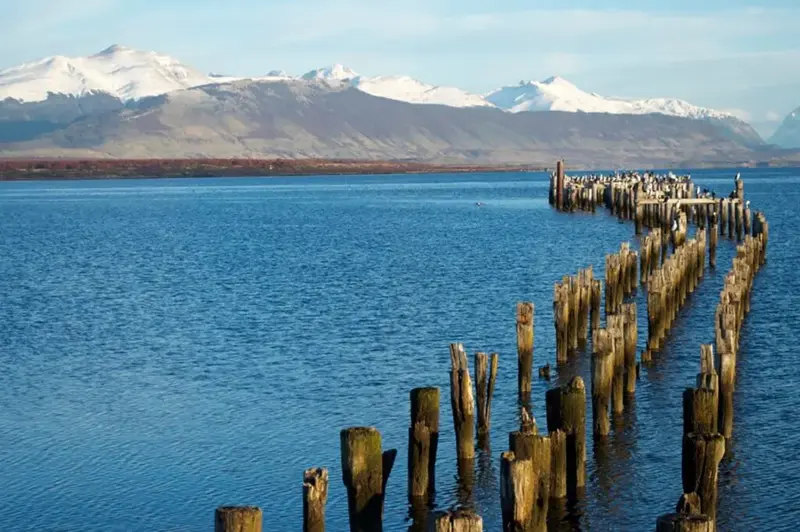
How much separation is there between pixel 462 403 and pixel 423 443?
1.36 m

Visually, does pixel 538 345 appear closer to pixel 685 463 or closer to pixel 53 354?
pixel 53 354

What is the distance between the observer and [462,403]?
17219 millimetres

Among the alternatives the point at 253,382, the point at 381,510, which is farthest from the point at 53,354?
the point at 381,510

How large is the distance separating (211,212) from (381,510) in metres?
93.3

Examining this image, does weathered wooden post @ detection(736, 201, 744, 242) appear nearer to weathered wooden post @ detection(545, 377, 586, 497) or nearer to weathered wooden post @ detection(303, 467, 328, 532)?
weathered wooden post @ detection(545, 377, 586, 497)

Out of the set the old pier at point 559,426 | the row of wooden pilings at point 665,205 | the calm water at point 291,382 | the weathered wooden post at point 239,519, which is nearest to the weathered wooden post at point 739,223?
the row of wooden pilings at point 665,205

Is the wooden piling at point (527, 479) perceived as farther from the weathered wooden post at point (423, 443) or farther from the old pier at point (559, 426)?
the weathered wooden post at point (423, 443)

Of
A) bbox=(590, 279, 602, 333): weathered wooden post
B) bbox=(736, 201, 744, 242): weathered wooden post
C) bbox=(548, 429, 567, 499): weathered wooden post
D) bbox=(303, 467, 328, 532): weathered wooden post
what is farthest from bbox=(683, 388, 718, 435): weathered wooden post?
bbox=(736, 201, 744, 242): weathered wooden post

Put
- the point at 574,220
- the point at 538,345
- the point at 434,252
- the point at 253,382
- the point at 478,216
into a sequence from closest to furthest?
1. the point at 253,382
2. the point at 538,345
3. the point at 434,252
4. the point at 574,220
5. the point at 478,216

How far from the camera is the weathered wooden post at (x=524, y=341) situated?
831 inches

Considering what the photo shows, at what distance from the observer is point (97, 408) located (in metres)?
22.0

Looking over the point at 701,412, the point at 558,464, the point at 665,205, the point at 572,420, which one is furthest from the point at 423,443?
the point at 665,205

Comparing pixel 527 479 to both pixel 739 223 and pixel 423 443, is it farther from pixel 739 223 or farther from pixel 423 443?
pixel 739 223

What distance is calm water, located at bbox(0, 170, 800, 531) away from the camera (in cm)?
1680
